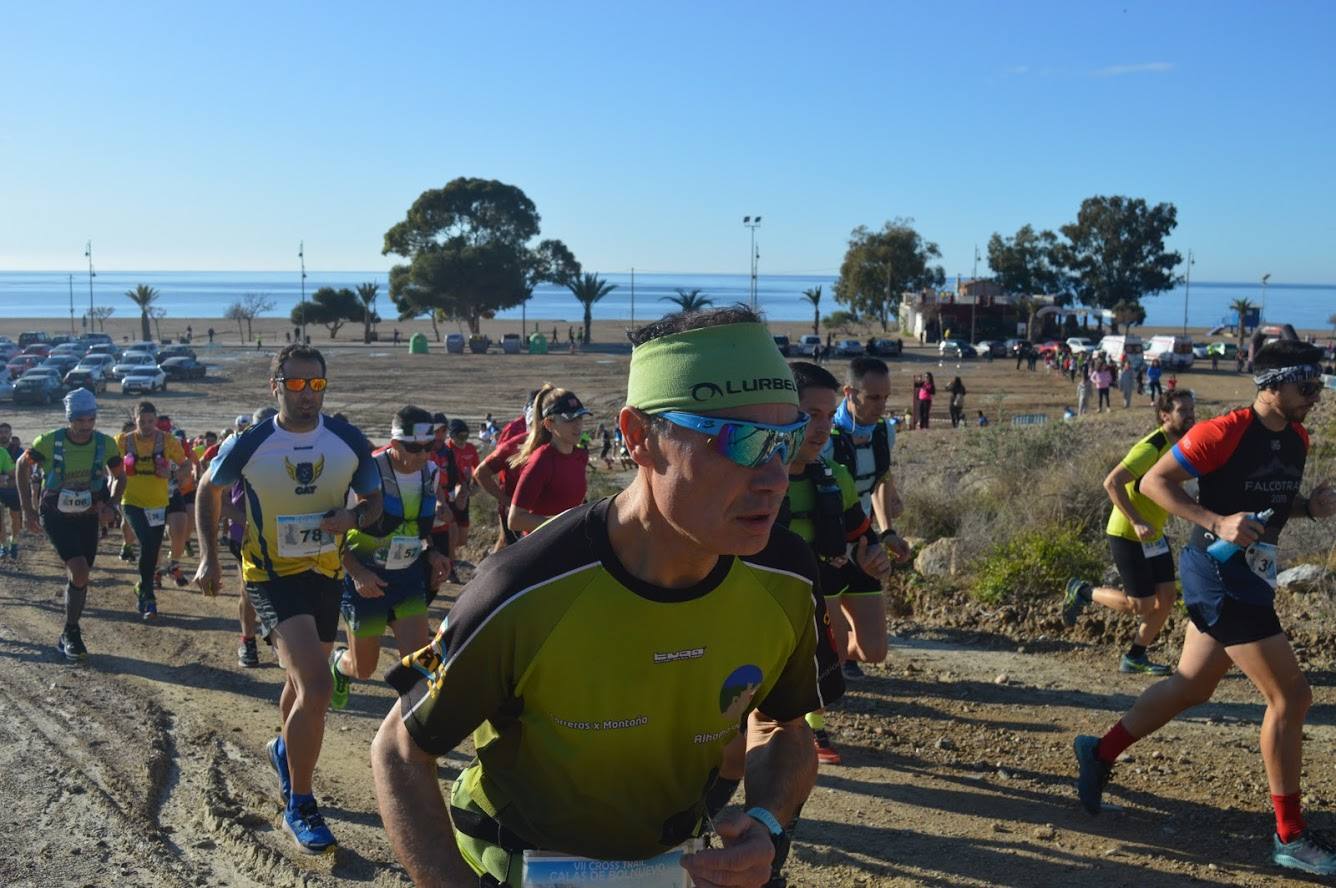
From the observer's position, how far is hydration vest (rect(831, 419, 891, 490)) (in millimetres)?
6867

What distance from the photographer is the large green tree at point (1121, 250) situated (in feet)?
329

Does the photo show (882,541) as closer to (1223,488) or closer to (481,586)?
(1223,488)

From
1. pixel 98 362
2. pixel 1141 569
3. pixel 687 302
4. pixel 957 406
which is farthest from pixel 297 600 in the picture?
pixel 98 362

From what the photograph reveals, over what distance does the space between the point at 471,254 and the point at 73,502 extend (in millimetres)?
83393

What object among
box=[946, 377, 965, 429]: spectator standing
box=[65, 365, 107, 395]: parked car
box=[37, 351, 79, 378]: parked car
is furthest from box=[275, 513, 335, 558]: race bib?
box=[37, 351, 79, 378]: parked car

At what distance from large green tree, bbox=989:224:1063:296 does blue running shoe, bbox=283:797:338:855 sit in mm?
102524

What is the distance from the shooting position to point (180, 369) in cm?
5569

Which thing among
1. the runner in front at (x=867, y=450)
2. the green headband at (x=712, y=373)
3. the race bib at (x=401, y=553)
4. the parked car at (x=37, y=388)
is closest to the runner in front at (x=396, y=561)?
the race bib at (x=401, y=553)

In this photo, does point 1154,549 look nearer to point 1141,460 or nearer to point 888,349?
point 1141,460

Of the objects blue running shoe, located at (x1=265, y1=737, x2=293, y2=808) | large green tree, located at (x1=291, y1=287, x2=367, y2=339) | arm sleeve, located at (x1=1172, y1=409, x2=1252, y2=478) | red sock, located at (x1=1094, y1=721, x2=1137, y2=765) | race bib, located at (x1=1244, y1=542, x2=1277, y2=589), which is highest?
large green tree, located at (x1=291, y1=287, x2=367, y2=339)

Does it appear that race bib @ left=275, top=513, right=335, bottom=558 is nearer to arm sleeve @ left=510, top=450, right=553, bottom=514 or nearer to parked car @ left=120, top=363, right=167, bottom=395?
arm sleeve @ left=510, top=450, right=553, bottom=514

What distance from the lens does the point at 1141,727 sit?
18.0ft

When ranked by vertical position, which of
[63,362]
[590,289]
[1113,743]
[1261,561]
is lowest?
[1113,743]

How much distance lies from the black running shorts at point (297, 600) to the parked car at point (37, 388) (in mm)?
45864
